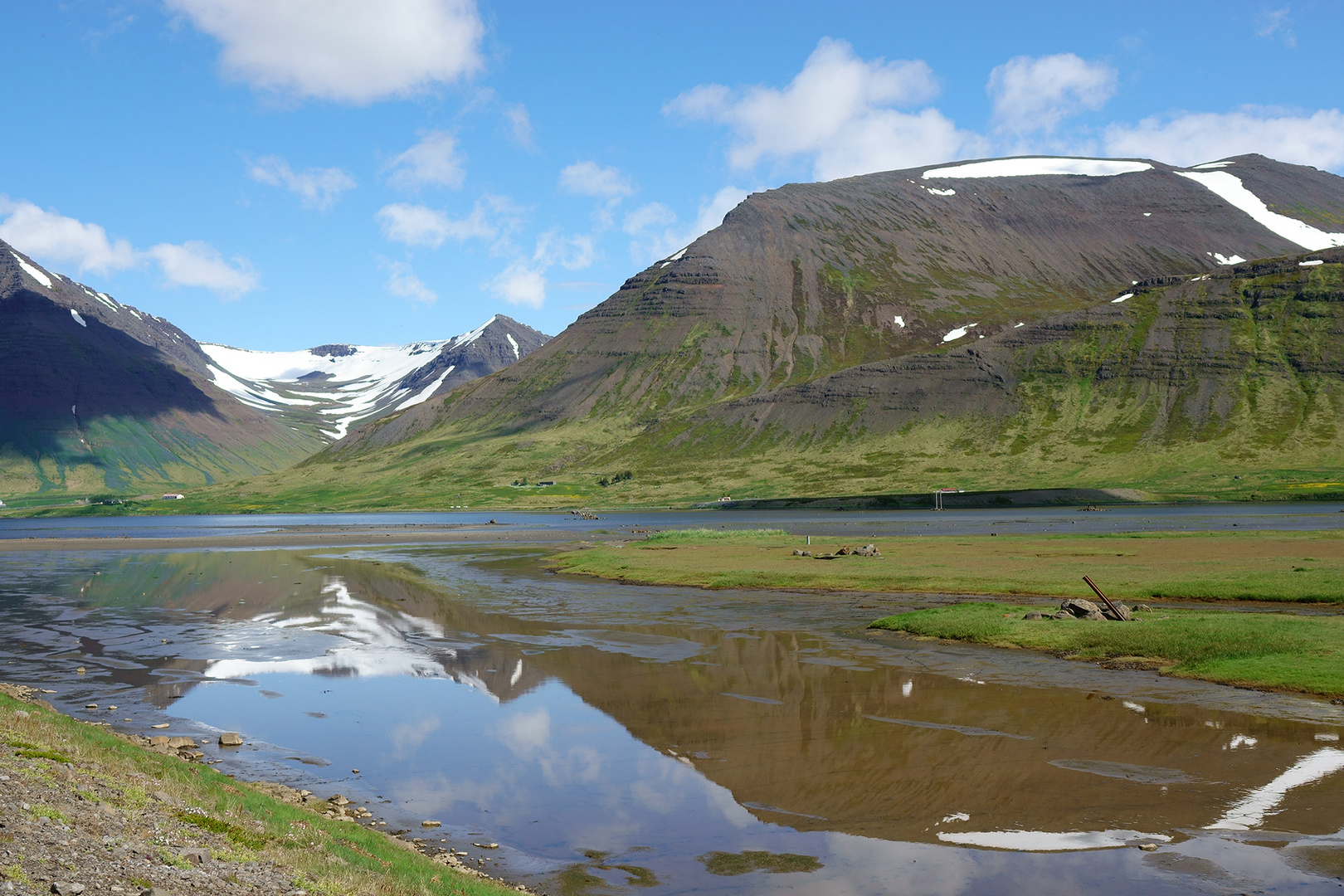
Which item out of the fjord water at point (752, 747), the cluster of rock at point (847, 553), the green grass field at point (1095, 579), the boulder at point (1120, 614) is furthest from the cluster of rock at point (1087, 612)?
the cluster of rock at point (847, 553)

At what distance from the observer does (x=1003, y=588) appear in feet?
184

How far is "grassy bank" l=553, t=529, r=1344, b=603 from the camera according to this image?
5178 centimetres

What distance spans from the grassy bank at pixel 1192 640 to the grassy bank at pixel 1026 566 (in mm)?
9710

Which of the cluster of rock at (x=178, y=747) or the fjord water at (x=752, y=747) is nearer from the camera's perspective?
the fjord water at (x=752, y=747)

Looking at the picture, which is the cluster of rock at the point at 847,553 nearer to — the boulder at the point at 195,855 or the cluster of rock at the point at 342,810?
the cluster of rock at the point at 342,810

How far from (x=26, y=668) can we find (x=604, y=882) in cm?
3271

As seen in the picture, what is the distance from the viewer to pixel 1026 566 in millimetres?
65812

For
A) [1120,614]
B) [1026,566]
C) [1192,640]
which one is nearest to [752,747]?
[1192,640]

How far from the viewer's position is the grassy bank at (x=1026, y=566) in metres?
51.8

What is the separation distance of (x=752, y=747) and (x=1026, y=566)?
46.3 m

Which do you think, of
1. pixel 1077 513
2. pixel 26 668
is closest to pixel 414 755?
pixel 26 668

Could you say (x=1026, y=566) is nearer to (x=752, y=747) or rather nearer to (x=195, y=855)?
(x=752, y=747)

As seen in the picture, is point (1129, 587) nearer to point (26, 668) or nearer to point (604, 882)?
point (604, 882)

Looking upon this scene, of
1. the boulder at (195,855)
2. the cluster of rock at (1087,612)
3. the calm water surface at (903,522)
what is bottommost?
the calm water surface at (903,522)
